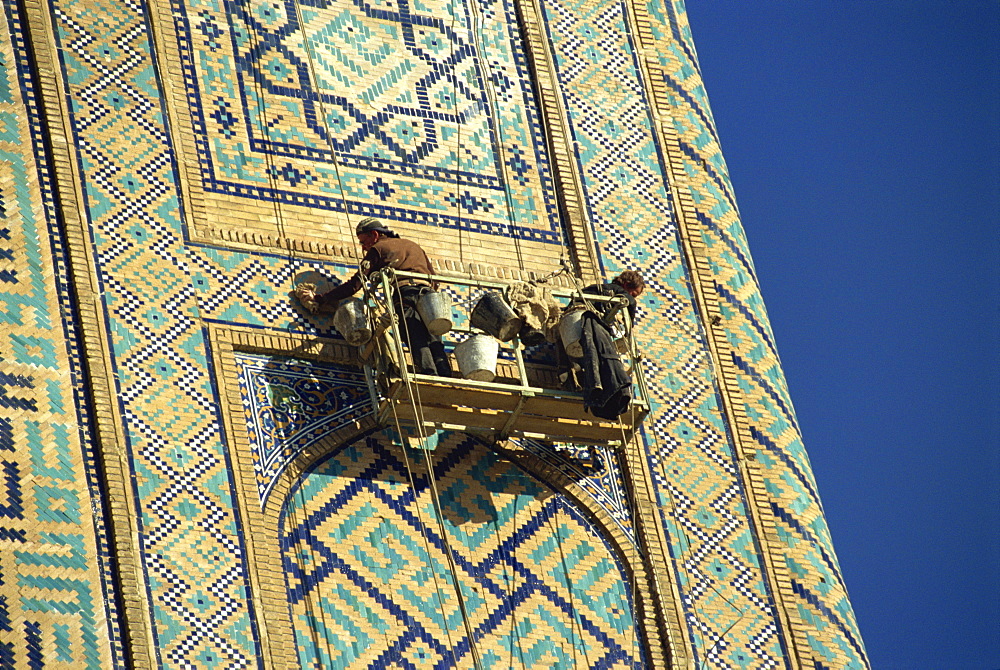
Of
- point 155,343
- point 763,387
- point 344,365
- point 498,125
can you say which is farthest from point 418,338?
point 763,387

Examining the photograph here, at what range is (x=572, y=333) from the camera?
11.2 metres

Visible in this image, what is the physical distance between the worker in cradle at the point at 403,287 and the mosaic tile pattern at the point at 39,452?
1.28 metres

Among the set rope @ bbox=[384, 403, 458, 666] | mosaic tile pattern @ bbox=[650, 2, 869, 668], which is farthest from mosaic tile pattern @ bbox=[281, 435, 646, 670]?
mosaic tile pattern @ bbox=[650, 2, 869, 668]

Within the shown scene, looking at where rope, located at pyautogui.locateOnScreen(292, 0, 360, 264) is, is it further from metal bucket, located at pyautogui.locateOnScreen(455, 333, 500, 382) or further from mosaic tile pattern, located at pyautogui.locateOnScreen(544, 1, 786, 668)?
mosaic tile pattern, located at pyautogui.locateOnScreen(544, 1, 786, 668)

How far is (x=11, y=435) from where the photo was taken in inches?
405

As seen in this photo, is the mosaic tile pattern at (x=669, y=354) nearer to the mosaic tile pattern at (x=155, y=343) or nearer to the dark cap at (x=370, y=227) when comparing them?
the dark cap at (x=370, y=227)

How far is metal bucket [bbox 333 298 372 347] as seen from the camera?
36.4 ft

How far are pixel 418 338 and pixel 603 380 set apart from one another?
86 cm

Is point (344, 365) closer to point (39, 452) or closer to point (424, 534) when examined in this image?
point (424, 534)

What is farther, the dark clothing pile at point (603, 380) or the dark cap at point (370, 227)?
the dark cap at point (370, 227)

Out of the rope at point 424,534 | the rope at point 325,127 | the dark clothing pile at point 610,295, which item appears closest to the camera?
the rope at point 424,534

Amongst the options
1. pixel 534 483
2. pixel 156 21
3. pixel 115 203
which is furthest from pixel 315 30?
pixel 534 483

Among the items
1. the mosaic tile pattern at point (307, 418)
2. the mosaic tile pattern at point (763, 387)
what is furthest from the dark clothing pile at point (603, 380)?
the mosaic tile pattern at point (763, 387)

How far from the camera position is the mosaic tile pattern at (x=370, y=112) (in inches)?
468
